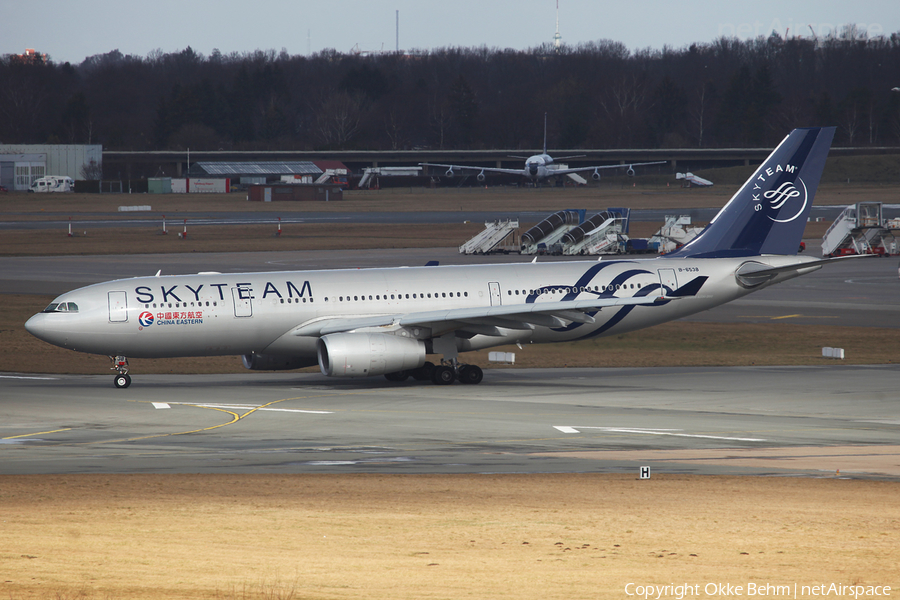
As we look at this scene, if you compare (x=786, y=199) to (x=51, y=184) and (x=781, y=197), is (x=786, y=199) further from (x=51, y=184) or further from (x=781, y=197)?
(x=51, y=184)

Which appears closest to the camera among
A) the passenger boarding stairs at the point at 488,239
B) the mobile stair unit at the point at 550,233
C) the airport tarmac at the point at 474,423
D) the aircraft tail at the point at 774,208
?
the airport tarmac at the point at 474,423

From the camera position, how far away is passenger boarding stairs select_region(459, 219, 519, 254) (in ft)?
264

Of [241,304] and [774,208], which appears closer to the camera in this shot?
[241,304]

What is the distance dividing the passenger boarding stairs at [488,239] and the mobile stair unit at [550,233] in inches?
Answer: 67.1

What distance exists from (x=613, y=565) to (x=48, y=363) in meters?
31.8

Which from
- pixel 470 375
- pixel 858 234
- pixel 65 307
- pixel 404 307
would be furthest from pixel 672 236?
pixel 65 307

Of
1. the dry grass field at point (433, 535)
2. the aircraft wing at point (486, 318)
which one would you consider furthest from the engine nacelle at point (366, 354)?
the dry grass field at point (433, 535)

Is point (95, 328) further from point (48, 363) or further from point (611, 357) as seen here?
point (611, 357)

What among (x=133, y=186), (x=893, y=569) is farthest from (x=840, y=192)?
(x=893, y=569)

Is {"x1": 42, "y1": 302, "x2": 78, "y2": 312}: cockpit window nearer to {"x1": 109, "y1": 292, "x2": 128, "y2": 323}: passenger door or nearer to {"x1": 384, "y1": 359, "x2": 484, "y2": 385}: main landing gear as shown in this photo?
{"x1": 109, "y1": 292, "x2": 128, "y2": 323}: passenger door

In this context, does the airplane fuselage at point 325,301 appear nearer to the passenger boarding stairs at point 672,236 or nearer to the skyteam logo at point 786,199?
the skyteam logo at point 786,199

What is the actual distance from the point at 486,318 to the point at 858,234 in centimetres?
5336

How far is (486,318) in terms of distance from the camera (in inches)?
1305

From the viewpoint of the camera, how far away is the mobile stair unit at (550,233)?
8306 centimetres
